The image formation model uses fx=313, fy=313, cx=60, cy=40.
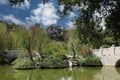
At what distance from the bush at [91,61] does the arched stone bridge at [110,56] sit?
1.86ft

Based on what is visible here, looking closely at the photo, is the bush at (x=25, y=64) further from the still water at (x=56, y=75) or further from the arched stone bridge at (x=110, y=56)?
the arched stone bridge at (x=110, y=56)

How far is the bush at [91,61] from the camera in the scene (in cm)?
3294

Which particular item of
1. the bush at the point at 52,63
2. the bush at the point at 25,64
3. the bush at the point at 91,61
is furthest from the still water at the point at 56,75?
the bush at the point at 91,61

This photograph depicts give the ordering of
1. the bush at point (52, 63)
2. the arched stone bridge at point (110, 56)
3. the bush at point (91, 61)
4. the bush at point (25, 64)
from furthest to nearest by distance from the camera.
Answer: the bush at point (91, 61) < the arched stone bridge at point (110, 56) < the bush at point (52, 63) < the bush at point (25, 64)

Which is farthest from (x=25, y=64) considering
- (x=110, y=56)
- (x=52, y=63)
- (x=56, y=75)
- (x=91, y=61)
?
(x=110, y=56)

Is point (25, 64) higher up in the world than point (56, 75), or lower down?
higher up

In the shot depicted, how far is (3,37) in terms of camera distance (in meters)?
36.4

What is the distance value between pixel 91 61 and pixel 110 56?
206 cm

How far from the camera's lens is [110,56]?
1293 inches

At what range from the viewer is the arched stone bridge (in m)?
32.4

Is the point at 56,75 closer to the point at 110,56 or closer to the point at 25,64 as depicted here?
the point at 25,64

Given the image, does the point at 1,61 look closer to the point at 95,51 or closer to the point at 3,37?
the point at 3,37

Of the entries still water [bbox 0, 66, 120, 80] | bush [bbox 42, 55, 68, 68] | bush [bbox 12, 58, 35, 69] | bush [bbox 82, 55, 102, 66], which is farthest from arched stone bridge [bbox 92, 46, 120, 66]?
bush [bbox 12, 58, 35, 69]

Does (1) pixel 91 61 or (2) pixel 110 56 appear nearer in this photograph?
(2) pixel 110 56
